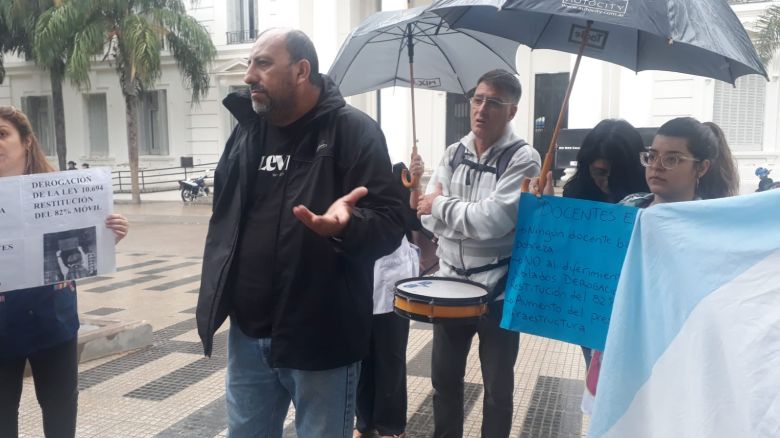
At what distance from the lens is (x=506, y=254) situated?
3119 mm

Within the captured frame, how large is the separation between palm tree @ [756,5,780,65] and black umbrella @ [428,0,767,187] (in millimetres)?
14284

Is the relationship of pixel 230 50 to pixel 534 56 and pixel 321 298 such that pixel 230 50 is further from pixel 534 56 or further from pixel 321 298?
pixel 321 298

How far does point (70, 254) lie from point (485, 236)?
1.73 m

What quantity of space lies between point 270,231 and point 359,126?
1.56 ft

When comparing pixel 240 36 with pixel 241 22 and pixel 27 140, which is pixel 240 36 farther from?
pixel 27 140

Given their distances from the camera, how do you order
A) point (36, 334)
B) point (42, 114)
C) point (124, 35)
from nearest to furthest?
point (36, 334)
point (124, 35)
point (42, 114)

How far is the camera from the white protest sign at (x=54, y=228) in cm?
259

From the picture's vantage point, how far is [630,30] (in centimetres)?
324

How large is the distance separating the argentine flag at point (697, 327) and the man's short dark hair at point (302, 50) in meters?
1.19

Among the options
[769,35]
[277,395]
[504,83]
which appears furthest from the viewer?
[769,35]

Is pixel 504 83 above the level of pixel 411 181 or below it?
above

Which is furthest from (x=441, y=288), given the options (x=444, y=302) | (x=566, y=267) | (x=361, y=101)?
(x=361, y=101)

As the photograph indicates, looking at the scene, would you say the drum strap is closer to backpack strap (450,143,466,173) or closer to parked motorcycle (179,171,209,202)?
backpack strap (450,143,466,173)

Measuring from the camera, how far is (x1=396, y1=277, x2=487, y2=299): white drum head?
2904 millimetres
